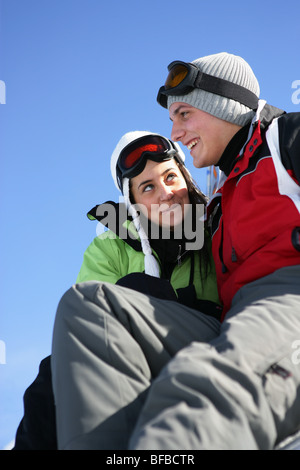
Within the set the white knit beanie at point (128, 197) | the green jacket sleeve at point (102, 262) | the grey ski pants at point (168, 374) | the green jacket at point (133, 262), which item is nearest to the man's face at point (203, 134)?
the white knit beanie at point (128, 197)

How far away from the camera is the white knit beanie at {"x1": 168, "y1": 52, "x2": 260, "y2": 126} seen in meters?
3.35

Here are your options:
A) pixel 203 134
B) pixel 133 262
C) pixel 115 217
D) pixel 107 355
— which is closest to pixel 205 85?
pixel 203 134

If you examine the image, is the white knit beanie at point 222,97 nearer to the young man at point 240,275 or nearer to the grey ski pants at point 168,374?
the young man at point 240,275

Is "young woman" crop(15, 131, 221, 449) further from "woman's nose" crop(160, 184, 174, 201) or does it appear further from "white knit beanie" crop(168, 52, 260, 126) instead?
"white knit beanie" crop(168, 52, 260, 126)

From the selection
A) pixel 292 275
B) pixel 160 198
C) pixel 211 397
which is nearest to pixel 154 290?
pixel 292 275

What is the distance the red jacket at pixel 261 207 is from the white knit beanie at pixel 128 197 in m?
0.49

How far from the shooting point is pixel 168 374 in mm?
1572

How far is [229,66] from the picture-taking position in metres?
3.50

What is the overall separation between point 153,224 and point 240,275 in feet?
3.79

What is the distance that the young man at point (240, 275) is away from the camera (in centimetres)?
149

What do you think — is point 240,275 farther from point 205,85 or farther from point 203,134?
point 205,85
